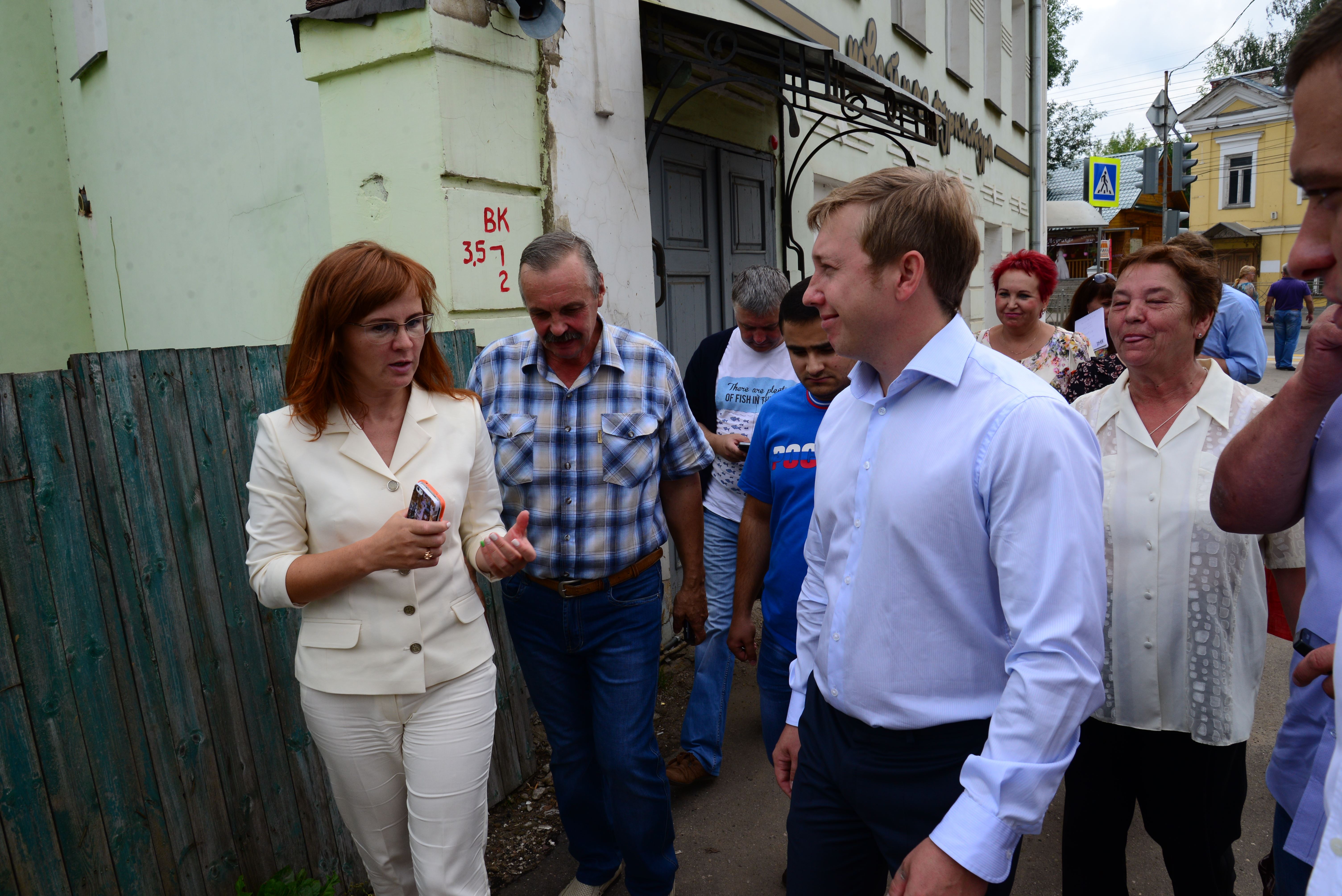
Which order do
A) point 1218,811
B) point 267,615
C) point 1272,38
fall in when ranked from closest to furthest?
point 1218,811 < point 267,615 < point 1272,38

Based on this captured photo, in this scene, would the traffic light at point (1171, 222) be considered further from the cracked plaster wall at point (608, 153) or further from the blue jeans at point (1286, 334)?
the cracked plaster wall at point (608, 153)

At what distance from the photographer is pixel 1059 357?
3.96 meters

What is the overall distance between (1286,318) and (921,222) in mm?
19239

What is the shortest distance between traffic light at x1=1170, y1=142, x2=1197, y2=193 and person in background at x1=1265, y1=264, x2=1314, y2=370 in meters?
5.64

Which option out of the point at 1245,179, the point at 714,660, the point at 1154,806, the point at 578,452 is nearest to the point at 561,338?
the point at 578,452

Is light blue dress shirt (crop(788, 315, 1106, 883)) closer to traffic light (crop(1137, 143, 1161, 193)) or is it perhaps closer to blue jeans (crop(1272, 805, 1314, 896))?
blue jeans (crop(1272, 805, 1314, 896))

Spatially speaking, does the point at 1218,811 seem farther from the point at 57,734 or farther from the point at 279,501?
the point at 57,734

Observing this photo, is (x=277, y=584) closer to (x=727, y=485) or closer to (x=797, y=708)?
(x=797, y=708)

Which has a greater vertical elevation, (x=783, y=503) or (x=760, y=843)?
(x=783, y=503)

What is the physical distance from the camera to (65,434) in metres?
2.26

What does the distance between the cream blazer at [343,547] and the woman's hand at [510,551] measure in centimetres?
11

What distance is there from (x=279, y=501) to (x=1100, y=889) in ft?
7.78

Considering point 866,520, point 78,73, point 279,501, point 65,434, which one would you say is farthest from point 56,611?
point 78,73

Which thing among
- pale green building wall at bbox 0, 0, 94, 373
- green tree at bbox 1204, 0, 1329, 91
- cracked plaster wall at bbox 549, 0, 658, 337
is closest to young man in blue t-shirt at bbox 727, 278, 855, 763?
cracked plaster wall at bbox 549, 0, 658, 337
